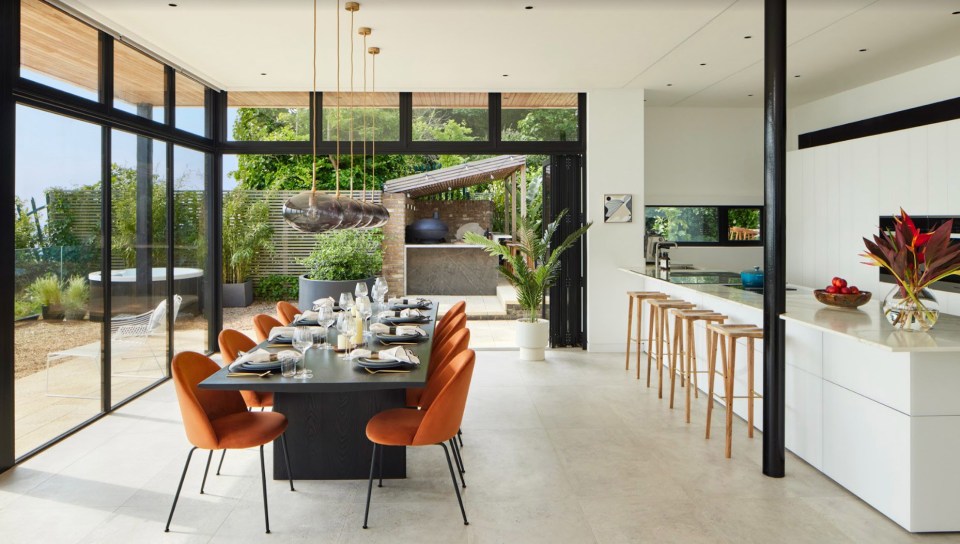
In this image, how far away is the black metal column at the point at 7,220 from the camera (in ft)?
13.3

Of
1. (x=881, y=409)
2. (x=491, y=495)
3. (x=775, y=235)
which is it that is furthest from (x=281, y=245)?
(x=881, y=409)

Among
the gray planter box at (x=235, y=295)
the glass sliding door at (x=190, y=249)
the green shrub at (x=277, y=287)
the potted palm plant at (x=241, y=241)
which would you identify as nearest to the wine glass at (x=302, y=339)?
the glass sliding door at (x=190, y=249)

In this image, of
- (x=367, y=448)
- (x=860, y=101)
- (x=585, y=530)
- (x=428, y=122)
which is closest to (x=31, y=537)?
(x=367, y=448)

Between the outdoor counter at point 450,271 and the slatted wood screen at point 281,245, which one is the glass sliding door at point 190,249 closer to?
the slatted wood screen at point 281,245

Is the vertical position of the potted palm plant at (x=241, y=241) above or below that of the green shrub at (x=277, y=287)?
above

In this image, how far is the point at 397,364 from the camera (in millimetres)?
3494

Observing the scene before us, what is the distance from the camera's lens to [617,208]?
25.3 ft

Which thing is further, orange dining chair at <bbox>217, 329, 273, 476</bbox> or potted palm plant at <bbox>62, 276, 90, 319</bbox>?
potted palm plant at <bbox>62, 276, 90, 319</bbox>

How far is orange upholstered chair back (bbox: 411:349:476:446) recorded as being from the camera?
10.9 ft

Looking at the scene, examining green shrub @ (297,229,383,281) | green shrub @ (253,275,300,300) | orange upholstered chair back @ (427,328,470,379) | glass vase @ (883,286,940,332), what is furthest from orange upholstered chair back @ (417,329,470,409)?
green shrub @ (253,275,300,300)

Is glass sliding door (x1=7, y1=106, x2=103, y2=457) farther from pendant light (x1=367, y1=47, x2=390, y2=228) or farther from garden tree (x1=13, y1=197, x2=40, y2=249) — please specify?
pendant light (x1=367, y1=47, x2=390, y2=228)

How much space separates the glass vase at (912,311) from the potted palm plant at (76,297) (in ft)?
17.2

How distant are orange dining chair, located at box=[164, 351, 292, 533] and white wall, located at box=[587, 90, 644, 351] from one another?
188 inches

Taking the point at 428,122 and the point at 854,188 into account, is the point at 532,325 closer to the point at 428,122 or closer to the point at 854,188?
the point at 428,122
